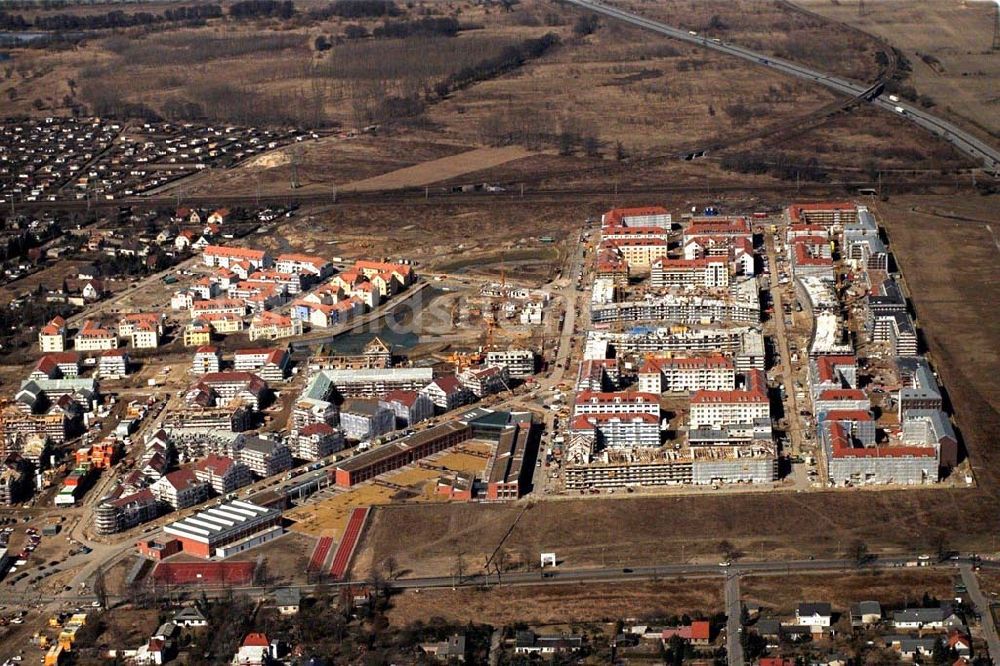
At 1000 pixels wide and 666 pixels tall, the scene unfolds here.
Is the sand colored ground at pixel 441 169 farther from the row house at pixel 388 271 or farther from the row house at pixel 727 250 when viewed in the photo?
the row house at pixel 727 250

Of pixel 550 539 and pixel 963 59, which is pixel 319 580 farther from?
pixel 963 59

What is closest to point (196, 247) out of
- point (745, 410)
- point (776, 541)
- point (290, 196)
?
point (290, 196)

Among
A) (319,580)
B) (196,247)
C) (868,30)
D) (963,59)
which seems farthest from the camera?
(868,30)

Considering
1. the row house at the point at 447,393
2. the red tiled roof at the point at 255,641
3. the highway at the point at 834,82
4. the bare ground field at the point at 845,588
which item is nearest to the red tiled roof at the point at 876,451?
the bare ground field at the point at 845,588

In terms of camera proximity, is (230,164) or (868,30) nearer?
(230,164)

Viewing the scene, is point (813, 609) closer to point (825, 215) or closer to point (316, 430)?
point (316, 430)
